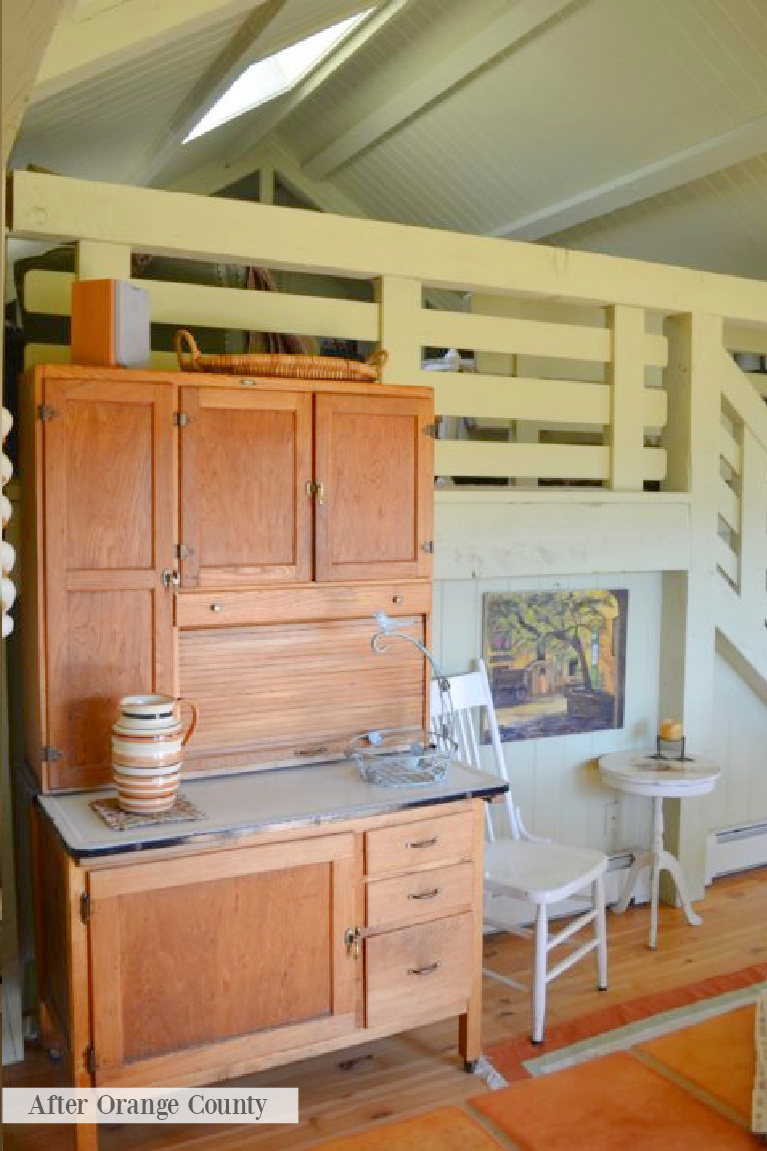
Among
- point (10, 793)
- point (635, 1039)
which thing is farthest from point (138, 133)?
point (635, 1039)

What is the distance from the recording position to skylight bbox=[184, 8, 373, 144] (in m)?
4.98

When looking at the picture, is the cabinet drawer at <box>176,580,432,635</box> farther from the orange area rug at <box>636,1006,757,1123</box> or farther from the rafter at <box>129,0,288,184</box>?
the rafter at <box>129,0,288,184</box>

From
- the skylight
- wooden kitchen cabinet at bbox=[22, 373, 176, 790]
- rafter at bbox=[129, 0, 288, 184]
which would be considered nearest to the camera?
wooden kitchen cabinet at bbox=[22, 373, 176, 790]

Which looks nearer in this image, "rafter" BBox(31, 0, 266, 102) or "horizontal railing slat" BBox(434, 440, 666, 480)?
"rafter" BBox(31, 0, 266, 102)

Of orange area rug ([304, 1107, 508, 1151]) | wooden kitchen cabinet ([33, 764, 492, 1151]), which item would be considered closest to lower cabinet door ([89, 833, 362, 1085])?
wooden kitchen cabinet ([33, 764, 492, 1151])

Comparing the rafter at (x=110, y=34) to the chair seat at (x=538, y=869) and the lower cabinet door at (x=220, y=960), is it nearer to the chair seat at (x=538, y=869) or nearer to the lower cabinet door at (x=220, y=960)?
the lower cabinet door at (x=220, y=960)

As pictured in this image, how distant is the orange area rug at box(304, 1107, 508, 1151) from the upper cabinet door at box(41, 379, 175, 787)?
1.07 m

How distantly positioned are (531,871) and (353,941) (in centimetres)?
72

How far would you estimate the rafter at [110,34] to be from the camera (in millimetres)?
2484

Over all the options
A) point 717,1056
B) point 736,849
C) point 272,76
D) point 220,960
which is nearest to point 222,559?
point 220,960

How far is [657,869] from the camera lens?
153 inches

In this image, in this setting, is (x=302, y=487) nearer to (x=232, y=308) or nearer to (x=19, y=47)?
(x=232, y=308)

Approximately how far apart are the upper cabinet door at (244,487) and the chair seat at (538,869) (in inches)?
43.6

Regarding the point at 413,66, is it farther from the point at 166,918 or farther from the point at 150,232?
the point at 166,918
